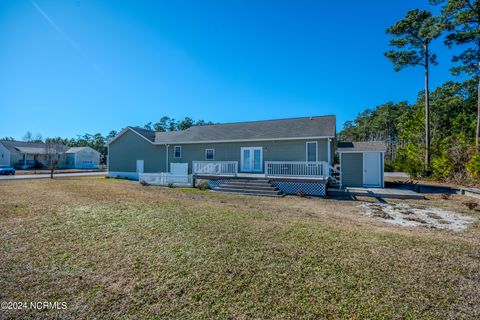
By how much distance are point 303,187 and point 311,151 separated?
120 inches

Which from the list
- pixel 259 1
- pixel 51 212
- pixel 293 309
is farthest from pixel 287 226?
pixel 259 1

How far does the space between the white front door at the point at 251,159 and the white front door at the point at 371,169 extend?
22.1 ft

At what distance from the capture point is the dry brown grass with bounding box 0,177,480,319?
8.84 ft

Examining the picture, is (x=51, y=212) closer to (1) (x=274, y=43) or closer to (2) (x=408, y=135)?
(1) (x=274, y=43)

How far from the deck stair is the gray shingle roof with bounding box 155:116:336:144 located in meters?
3.55

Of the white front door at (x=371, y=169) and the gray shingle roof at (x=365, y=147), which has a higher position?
the gray shingle roof at (x=365, y=147)

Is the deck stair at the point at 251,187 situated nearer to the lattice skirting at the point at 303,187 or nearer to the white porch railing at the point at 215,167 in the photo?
the lattice skirting at the point at 303,187

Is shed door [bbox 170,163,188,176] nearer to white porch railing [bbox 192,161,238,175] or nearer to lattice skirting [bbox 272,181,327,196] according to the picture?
white porch railing [bbox 192,161,238,175]

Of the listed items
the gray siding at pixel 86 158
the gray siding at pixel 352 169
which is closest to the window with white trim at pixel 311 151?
the gray siding at pixel 352 169

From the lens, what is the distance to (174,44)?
13.5 m

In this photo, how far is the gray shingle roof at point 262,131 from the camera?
14.5m

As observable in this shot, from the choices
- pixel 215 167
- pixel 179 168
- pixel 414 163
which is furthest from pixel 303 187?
pixel 414 163

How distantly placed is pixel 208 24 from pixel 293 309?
47.9 ft

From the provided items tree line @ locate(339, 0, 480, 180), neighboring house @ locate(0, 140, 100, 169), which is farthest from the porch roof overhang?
tree line @ locate(339, 0, 480, 180)
